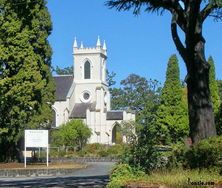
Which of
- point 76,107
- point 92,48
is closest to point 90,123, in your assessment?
point 76,107

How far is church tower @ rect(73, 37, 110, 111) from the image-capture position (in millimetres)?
100312

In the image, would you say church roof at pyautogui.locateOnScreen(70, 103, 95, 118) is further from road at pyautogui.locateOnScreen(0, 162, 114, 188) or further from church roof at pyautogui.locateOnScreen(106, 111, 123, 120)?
road at pyautogui.locateOnScreen(0, 162, 114, 188)

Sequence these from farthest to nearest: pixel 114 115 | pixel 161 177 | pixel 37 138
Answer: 1. pixel 114 115
2. pixel 37 138
3. pixel 161 177

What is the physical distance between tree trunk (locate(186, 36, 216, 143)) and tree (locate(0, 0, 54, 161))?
74.4 ft

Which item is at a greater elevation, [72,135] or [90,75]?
[90,75]

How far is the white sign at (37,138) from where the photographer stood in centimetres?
3606

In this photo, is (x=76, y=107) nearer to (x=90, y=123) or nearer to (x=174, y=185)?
(x=90, y=123)

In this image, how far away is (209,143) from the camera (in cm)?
1388

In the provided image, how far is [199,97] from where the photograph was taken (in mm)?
16469

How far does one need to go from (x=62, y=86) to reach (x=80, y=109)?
6246mm

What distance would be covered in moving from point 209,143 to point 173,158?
1731 millimetres

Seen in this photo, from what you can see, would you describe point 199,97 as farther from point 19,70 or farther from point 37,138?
point 19,70

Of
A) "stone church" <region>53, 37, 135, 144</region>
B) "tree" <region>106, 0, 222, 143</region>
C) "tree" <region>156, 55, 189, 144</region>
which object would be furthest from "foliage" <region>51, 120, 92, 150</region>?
"tree" <region>106, 0, 222, 143</region>

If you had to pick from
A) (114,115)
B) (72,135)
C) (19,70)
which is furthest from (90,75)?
(19,70)
